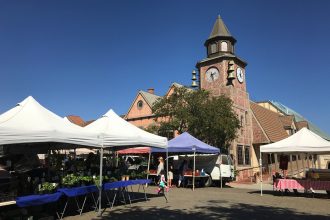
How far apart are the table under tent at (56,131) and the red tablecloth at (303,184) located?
20.7 ft

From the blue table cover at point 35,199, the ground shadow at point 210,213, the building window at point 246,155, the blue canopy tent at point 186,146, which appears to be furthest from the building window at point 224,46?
the blue table cover at point 35,199

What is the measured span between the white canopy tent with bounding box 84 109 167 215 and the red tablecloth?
19.7 ft

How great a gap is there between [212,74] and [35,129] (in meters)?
25.5

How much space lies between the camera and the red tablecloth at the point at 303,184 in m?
15.3

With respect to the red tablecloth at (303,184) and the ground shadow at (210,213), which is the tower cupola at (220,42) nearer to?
the red tablecloth at (303,184)

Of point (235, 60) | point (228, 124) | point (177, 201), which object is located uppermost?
point (235, 60)

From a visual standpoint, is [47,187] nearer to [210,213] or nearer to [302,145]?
[210,213]

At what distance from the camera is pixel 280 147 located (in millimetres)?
16062

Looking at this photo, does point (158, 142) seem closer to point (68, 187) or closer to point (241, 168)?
point (68, 187)

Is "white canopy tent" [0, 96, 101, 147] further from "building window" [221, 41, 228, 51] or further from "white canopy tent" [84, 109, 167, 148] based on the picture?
"building window" [221, 41, 228, 51]

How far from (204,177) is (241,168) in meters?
11.8

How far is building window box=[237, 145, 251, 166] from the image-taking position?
32.0 meters

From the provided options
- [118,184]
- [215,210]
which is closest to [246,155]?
[215,210]

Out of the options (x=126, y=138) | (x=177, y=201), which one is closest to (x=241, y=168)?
(x=177, y=201)
